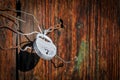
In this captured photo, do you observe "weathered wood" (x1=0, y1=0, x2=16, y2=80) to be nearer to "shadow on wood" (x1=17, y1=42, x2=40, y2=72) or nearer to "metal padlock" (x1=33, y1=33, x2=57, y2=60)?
"shadow on wood" (x1=17, y1=42, x2=40, y2=72)

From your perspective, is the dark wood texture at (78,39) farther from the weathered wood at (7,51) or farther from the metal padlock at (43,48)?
the metal padlock at (43,48)

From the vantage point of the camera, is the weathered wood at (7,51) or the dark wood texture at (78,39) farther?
the dark wood texture at (78,39)

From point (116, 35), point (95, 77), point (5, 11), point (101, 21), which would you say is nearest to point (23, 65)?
point (5, 11)

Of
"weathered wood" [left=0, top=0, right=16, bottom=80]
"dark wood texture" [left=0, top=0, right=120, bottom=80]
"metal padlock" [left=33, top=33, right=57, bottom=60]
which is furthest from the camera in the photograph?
"dark wood texture" [left=0, top=0, right=120, bottom=80]

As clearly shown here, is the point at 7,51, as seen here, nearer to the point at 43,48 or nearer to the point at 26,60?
the point at 26,60

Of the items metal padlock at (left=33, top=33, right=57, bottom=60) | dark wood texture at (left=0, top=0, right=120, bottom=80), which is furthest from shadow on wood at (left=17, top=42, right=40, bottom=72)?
metal padlock at (left=33, top=33, right=57, bottom=60)

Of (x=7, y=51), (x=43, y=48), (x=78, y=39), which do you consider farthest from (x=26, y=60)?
(x=78, y=39)

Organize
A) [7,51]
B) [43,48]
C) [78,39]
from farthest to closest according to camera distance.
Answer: [78,39], [7,51], [43,48]

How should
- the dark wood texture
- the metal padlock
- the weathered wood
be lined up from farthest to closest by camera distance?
the dark wood texture → the weathered wood → the metal padlock

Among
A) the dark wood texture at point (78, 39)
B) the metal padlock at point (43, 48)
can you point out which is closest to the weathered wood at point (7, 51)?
the dark wood texture at point (78, 39)
